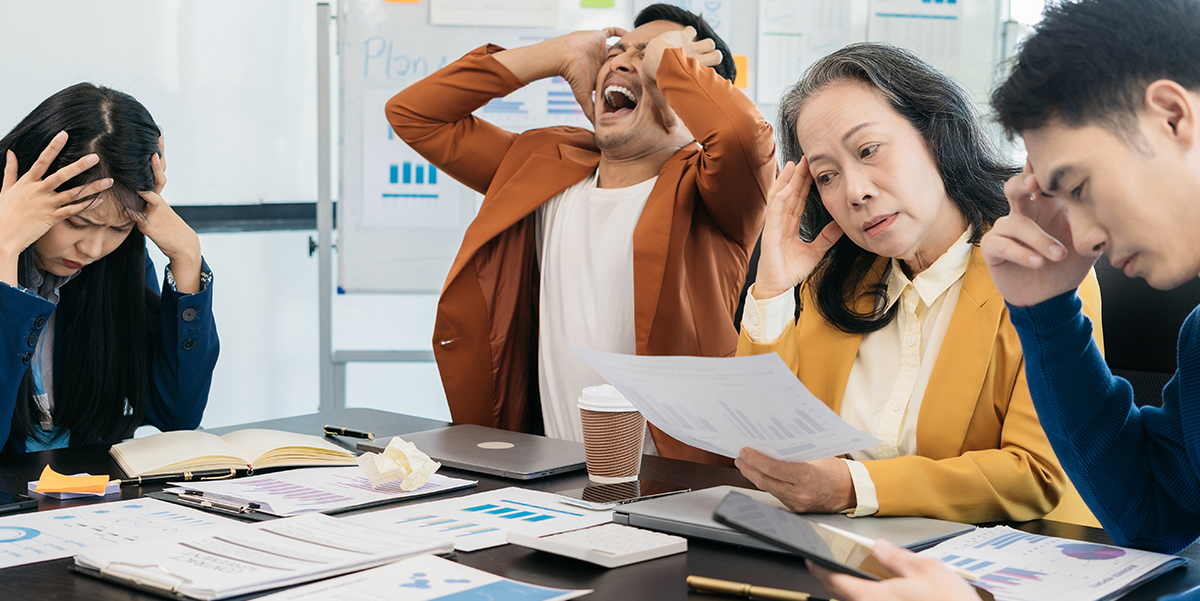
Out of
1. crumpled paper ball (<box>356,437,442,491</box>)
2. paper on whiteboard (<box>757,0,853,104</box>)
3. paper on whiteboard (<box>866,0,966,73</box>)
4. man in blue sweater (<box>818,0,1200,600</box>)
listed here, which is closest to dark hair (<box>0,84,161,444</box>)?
crumpled paper ball (<box>356,437,442,491</box>)

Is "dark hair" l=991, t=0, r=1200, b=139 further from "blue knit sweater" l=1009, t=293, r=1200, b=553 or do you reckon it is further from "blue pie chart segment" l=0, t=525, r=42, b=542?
"blue pie chart segment" l=0, t=525, r=42, b=542

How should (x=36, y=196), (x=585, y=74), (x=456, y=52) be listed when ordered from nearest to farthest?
(x=36, y=196)
(x=585, y=74)
(x=456, y=52)

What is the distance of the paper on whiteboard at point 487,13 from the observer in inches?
121

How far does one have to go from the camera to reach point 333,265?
3203 mm

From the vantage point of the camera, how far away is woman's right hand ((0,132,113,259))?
1463 millimetres

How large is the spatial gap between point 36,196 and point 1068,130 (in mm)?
1438

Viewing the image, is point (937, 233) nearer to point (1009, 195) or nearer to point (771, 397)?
point (1009, 195)

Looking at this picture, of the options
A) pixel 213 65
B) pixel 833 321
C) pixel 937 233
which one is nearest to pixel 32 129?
pixel 833 321

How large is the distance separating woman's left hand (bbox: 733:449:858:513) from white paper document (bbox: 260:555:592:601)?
0.32 m

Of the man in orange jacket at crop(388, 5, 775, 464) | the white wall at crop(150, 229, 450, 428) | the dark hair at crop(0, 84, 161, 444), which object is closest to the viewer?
the dark hair at crop(0, 84, 161, 444)

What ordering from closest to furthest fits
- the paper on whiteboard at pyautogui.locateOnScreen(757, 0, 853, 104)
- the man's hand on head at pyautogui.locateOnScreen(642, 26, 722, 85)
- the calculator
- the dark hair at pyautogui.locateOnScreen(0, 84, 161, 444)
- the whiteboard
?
the calculator
the dark hair at pyautogui.locateOnScreen(0, 84, 161, 444)
the man's hand on head at pyautogui.locateOnScreen(642, 26, 722, 85)
the whiteboard
the paper on whiteboard at pyautogui.locateOnScreen(757, 0, 853, 104)

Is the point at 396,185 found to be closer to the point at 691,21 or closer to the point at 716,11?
the point at 716,11

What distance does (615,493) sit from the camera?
46.2 inches

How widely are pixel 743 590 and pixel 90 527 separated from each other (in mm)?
681
